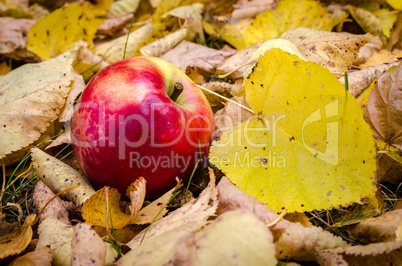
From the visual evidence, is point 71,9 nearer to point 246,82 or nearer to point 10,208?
point 10,208

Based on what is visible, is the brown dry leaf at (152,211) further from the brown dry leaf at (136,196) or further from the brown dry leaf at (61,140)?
the brown dry leaf at (61,140)

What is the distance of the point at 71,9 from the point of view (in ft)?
6.77

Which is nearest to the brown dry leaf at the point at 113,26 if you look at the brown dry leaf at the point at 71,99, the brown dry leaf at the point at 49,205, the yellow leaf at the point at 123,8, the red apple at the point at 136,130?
the yellow leaf at the point at 123,8

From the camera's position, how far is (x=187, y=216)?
1049mm

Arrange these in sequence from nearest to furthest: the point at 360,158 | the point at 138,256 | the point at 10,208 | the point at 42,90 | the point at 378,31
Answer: the point at 138,256 → the point at 360,158 → the point at 10,208 → the point at 42,90 → the point at 378,31

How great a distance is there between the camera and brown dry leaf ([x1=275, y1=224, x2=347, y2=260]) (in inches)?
37.5

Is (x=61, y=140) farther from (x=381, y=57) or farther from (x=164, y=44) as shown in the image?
(x=381, y=57)

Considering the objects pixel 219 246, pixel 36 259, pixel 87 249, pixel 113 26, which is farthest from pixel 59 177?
pixel 113 26

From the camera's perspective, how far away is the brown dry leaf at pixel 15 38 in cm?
201

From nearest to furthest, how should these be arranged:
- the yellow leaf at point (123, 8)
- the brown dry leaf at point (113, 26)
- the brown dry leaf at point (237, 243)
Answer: the brown dry leaf at point (237, 243)
the brown dry leaf at point (113, 26)
the yellow leaf at point (123, 8)

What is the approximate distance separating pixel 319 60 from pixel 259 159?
2.22ft

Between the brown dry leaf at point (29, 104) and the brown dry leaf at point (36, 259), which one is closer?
the brown dry leaf at point (36, 259)

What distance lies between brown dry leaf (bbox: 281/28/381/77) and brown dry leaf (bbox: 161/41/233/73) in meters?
0.44

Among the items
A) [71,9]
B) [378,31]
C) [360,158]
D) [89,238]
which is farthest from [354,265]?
[71,9]
